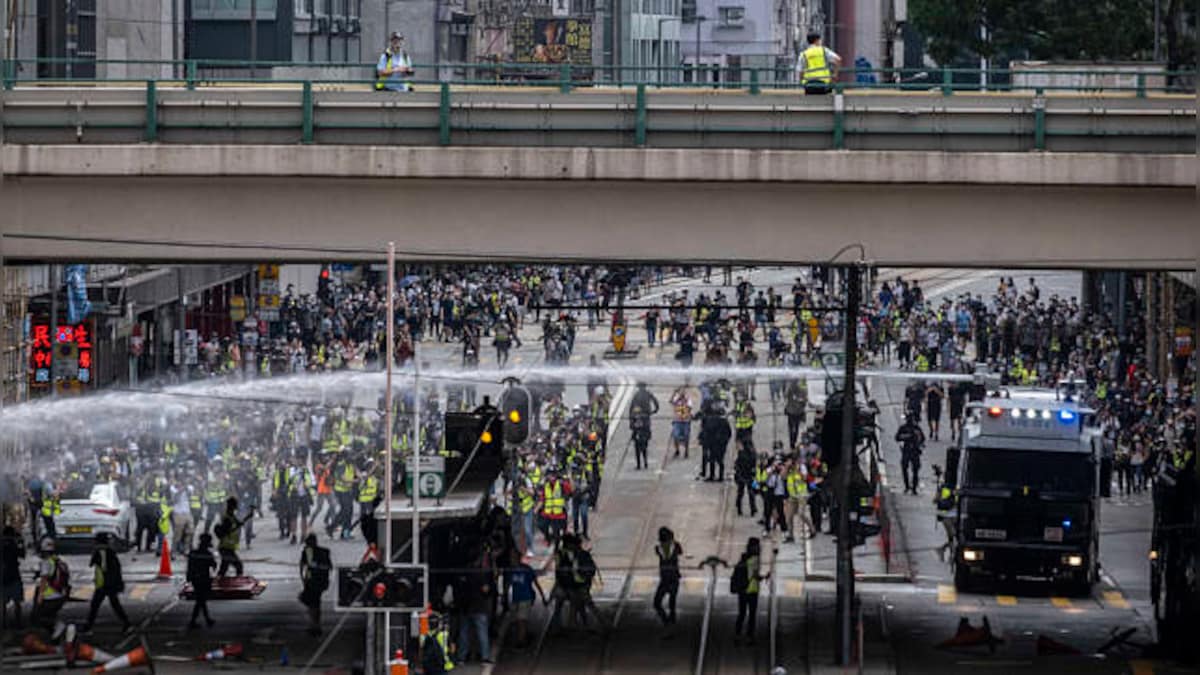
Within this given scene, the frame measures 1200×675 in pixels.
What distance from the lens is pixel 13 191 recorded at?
36656mm

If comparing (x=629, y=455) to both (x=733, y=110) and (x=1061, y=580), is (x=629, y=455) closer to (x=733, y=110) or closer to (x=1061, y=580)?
(x=1061, y=580)

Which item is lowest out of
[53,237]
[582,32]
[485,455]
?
[485,455]

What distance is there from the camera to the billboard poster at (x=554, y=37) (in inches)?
4557

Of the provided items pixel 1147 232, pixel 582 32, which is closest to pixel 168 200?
pixel 1147 232

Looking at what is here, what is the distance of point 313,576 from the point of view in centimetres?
4003

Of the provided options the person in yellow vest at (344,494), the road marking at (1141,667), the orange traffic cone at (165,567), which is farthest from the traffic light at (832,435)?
the person in yellow vest at (344,494)

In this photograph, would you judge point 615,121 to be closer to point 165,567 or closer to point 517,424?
point 517,424

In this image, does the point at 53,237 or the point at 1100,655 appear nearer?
the point at 53,237

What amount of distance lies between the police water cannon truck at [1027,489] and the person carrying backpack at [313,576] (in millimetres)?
9874

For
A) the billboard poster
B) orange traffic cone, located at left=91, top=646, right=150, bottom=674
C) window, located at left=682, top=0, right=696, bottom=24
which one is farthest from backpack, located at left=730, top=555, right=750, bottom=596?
window, located at left=682, top=0, right=696, bottom=24

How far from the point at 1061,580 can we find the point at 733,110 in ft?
39.2

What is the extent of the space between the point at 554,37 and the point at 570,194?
7970 centimetres

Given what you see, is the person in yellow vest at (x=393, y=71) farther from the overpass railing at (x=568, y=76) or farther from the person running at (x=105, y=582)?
the person running at (x=105, y=582)

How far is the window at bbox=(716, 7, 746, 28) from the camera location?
139m
